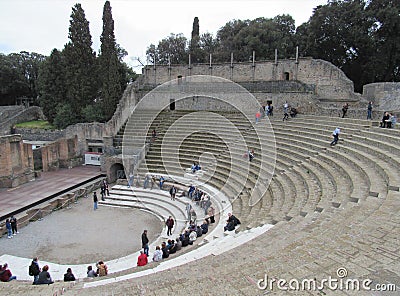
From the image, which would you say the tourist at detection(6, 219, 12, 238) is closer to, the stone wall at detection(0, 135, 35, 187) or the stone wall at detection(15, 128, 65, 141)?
the stone wall at detection(0, 135, 35, 187)

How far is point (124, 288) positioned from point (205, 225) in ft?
20.0

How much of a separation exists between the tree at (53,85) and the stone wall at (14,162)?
12129 millimetres

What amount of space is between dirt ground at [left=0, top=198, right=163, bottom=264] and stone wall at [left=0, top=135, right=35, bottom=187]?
5.09 metres

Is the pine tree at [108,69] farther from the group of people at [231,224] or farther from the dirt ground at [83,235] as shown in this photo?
the group of people at [231,224]

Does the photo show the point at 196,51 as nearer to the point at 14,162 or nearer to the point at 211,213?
the point at 14,162

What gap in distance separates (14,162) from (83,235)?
8858mm

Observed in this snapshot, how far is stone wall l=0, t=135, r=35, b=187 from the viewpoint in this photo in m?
16.9

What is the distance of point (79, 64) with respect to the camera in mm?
27375

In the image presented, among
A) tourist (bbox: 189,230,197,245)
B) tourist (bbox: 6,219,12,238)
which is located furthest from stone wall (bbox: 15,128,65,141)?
tourist (bbox: 189,230,197,245)

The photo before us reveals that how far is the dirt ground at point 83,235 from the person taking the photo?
10.3 meters

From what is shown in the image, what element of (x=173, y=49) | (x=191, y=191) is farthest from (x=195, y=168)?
(x=173, y=49)

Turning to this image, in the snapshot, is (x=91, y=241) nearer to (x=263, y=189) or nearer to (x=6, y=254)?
(x=6, y=254)

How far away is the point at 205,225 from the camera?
1040 centimetres

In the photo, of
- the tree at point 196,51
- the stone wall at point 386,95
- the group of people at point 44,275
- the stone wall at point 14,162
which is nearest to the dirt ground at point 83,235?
the group of people at point 44,275
